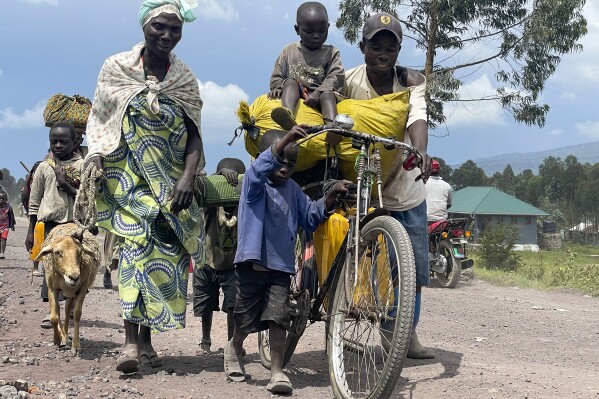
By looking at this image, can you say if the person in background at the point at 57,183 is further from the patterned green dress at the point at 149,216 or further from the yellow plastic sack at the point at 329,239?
the yellow plastic sack at the point at 329,239

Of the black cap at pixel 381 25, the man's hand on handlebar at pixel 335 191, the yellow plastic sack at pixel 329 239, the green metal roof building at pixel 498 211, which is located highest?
the green metal roof building at pixel 498 211

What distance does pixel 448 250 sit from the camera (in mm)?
12367

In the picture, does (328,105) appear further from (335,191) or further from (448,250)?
(448,250)

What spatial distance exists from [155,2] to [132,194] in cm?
138

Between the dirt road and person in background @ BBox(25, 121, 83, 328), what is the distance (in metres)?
0.92

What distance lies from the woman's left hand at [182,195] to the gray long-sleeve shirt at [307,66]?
113 cm

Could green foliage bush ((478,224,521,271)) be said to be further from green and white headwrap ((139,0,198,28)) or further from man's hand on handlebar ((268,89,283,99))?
green and white headwrap ((139,0,198,28))

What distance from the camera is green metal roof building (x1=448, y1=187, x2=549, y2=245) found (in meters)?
52.2

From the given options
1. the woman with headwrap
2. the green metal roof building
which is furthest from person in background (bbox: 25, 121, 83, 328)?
the green metal roof building

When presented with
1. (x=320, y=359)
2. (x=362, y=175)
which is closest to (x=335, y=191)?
(x=362, y=175)

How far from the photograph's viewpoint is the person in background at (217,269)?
5.91 metres

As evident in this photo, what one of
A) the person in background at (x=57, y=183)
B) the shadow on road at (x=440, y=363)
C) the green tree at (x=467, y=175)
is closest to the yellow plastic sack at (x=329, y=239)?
the shadow on road at (x=440, y=363)

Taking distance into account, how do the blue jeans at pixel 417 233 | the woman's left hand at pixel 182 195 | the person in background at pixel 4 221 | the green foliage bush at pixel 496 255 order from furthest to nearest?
the green foliage bush at pixel 496 255 → the person in background at pixel 4 221 → the blue jeans at pixel 417 233 → the woman's left hand at pixel 182 195

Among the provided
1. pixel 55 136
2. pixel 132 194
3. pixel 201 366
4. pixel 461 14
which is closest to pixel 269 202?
pixel 132 194
